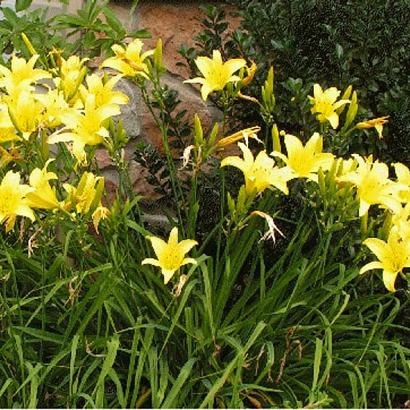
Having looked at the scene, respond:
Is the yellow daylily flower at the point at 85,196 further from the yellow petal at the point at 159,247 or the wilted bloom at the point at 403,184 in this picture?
the wilted bloom at the point at 403,184

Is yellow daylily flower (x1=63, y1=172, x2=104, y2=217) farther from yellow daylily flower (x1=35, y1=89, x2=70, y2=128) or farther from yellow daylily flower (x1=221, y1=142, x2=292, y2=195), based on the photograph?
yellow daylily flower (x1=221, y1=142, x2=292, y2=195)

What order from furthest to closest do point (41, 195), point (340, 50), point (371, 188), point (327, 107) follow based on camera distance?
point (340, 50), point (327, 107), point (371, 188), point (41, 195)

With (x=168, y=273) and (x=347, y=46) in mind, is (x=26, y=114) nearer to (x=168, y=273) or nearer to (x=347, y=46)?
(x=168, y=273)

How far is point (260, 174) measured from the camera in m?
2.15

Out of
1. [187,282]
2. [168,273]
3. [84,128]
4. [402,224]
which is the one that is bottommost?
[187,282]

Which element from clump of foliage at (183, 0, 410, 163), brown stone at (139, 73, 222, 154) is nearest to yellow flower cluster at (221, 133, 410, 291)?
clump of foliage at (183, 0, 410, 163)

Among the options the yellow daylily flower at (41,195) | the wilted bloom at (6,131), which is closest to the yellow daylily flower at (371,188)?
the yellow daylily flower at (41,195)

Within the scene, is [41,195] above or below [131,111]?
above

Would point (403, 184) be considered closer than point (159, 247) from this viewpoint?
No

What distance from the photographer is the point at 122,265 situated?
2.40 m

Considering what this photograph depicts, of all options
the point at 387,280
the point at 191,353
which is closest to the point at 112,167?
the point at 191,353

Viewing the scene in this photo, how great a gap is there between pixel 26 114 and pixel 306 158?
2.07 ft

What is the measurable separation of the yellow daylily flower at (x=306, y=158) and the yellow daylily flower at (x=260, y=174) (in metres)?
0.03

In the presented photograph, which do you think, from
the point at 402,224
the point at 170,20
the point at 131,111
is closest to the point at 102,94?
the point at 402,224
